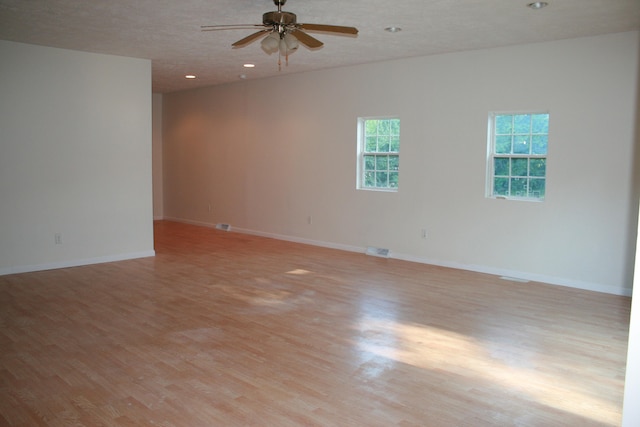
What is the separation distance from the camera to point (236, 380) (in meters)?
3.14

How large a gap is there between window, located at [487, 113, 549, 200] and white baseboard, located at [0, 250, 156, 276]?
4598 millimetres

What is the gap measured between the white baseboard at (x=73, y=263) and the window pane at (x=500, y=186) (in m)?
4.54

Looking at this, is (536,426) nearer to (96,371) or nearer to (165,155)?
(96,371)

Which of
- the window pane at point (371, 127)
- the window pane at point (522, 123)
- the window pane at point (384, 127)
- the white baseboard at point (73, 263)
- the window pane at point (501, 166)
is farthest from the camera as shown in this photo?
the window pane at point (371, 127)

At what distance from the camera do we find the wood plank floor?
277 cm

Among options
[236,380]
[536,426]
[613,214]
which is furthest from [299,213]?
[536,426]

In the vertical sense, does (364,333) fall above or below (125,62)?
below

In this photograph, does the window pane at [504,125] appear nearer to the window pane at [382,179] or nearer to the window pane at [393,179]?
the window pane at [393,179]

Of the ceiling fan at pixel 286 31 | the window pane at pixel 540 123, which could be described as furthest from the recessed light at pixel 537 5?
the window pane at pixel 540 123

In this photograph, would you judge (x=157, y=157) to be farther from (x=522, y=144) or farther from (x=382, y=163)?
(x=522, y=144)

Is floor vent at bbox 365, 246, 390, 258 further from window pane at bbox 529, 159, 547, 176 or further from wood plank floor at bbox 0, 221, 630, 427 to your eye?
window pane at bbox 529, 159, 547, 176

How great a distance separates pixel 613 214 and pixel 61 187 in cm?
615

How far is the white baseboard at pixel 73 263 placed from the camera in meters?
5.90

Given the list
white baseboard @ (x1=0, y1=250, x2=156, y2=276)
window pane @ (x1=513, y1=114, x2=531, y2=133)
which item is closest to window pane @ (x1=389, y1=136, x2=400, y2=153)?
window pane @ (x1=513, y1=114, x2=531, y2=133)
